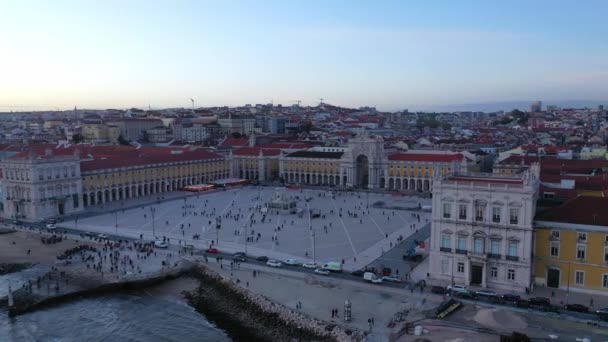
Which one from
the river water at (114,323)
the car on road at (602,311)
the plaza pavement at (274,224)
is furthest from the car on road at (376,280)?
the car on road at (602,311)

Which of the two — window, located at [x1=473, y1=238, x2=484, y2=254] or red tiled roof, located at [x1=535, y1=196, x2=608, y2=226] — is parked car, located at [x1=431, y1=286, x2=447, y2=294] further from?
red tiled roof, located at [x1=535, y1=196, x2=608, y2=226]

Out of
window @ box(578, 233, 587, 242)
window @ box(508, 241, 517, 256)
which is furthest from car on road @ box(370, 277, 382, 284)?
window @ box(578, 233, 587, 242)

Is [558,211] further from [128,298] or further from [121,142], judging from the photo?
[121,142]

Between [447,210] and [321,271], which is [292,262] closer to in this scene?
[321,271]

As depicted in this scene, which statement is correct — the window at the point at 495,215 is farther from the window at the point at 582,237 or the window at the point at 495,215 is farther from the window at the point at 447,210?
the window at the point at 582,237

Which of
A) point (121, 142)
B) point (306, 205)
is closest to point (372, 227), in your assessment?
point (306, 205)

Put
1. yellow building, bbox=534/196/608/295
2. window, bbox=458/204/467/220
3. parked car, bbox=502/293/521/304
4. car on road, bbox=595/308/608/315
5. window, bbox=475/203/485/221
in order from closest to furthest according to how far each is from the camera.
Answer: car on road, bbox=595/308/608/315, parked car, bbox=502/293/521/304, yellow building, bbox=534/196/608/295, window, bbox=475/203/485/221, window, bbox=458/204/467/220
